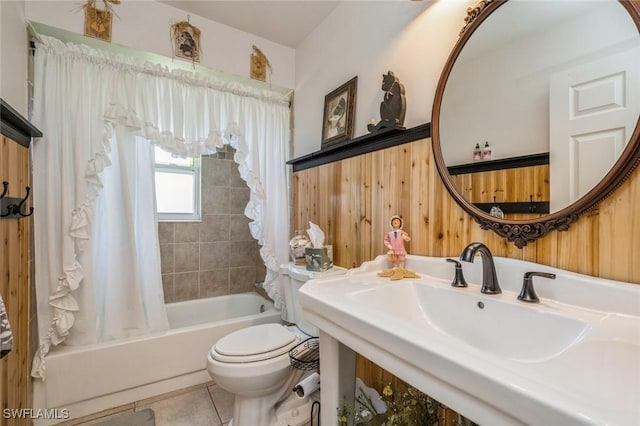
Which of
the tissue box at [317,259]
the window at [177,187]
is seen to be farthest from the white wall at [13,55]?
the tissue box at [317,259]

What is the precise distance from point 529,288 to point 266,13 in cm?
224

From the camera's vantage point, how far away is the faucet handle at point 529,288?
0.85 meters

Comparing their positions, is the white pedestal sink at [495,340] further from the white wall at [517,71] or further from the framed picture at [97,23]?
the framed picture at [97,23]

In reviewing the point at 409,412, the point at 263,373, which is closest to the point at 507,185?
the point at 409,412

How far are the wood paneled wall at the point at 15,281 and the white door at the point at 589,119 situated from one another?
2.12 meters

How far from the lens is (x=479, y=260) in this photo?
1.05 m

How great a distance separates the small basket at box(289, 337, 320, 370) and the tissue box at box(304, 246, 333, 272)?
397 mm

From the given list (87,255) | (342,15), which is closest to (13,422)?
(87,255)

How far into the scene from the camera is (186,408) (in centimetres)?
171

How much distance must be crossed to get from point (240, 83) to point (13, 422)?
236cm

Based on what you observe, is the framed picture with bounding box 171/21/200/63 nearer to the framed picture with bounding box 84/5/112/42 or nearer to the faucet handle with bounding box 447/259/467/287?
the framed picture with bounding box 84/5/112/42

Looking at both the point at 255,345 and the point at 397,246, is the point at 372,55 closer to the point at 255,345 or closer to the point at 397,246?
the point at 397,246

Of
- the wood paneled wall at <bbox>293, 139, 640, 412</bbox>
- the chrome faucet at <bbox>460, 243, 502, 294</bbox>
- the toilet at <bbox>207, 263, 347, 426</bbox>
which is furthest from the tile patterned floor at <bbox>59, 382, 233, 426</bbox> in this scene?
the chrome faucet at <bbox>460, 243, 502, 294</bbox>

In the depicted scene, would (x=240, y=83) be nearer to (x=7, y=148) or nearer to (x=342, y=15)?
(x=342, y=15)
